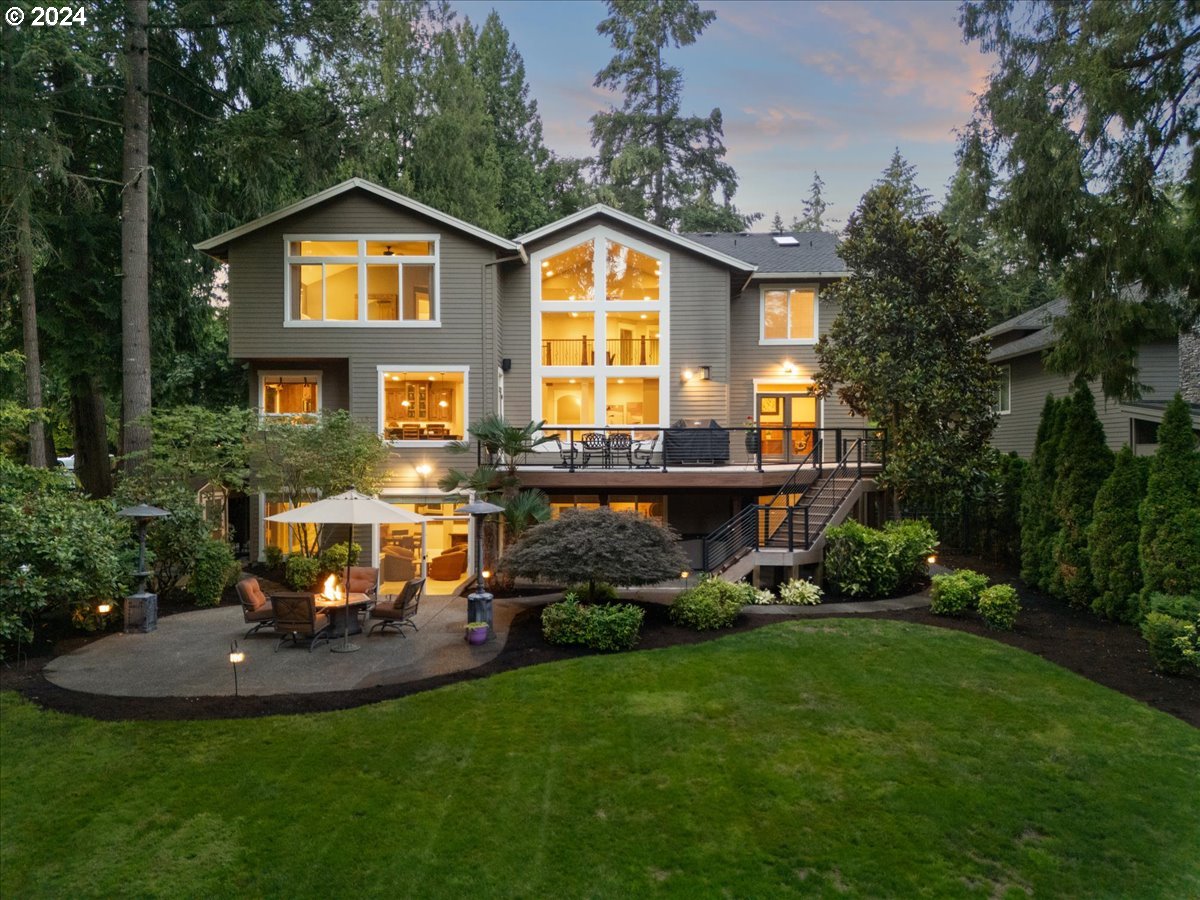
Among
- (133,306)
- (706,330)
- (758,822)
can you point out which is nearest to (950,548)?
(706,330)

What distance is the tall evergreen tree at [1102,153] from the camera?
1039 centimetres

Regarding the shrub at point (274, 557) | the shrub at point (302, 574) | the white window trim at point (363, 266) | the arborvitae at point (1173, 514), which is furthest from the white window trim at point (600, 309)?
the arborvitae at point (1173, 514)

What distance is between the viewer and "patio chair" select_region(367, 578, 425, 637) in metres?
11.1

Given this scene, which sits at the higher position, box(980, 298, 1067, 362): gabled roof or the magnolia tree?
box(980, 298, 1067, 362): gabled roof

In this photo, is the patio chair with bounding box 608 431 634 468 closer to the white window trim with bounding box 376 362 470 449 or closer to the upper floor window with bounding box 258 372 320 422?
the white window trim with bounding box 376 362 470 449

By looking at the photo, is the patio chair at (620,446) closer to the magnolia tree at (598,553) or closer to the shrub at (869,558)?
the shrub at (869,558)

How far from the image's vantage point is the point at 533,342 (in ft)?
62.3

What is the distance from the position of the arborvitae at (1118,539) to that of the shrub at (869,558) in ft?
9.40

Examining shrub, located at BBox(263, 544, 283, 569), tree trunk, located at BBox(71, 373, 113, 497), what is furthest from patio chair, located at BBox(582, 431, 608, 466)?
tree trunk, located at BBox(71, 373, 113, 497)

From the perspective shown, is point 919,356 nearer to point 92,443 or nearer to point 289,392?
point 289,392

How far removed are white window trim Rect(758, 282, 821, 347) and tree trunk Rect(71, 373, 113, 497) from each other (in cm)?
1886

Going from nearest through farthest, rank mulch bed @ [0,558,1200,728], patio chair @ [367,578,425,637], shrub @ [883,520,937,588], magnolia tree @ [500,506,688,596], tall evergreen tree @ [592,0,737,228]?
mulch bed @ [0,558,1200,728] < magnolia tree @ [500,506,688,596] < patio chair @ [367,578,425,637] < shrub @ [883,520,937,588] < tall evergreen tree @ [592,0,737,228]

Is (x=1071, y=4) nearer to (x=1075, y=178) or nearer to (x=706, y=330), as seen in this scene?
(x=1075, y=178)

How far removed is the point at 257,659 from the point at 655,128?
32.9m
